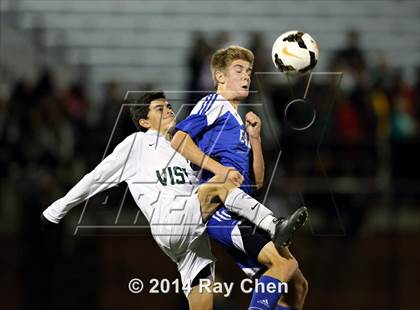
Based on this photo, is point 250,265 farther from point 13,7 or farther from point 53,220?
point 13,7

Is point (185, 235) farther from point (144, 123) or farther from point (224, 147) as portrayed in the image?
point (144, 123)

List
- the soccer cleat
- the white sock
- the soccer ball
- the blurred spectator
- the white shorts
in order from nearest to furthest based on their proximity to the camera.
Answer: the soccer cleat → the white sock → the white shorts → the soccer ball → the blurred spectator

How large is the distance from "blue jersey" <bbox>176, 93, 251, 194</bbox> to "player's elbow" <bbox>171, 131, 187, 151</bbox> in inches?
1.2

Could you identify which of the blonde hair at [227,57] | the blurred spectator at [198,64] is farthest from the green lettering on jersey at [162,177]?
the blurred spectator at [198,64]

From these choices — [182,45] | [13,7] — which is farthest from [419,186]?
[13,7]

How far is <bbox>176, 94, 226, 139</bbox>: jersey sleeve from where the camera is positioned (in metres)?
6.05

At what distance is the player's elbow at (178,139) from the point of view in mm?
6031

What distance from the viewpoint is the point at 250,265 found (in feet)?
20.4

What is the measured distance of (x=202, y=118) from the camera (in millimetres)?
6062

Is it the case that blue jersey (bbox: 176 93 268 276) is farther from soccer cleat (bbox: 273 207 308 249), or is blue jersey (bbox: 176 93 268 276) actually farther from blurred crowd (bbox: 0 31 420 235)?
blurred crowd (bbox: 0 31 420 235)

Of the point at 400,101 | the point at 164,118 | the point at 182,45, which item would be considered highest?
the point at 182,45

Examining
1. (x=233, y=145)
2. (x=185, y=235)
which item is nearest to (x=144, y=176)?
(x=185, y=235)

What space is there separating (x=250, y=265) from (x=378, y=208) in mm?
7824

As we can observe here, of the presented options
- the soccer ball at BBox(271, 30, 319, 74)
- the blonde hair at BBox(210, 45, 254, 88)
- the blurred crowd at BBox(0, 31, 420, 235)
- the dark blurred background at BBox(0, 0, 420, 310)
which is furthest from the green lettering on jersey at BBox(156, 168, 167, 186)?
the blurred crowd at BBox(0, 31, 420, 235)
